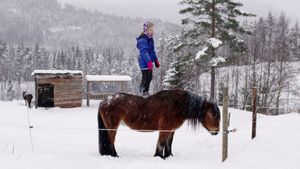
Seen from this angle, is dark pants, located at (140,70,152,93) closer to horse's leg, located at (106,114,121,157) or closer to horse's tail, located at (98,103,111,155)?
horse's leg, located at (106,114,121,157)

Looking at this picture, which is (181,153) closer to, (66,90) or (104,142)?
(104,142)

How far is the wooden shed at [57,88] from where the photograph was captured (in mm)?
25719

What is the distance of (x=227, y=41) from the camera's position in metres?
27.1

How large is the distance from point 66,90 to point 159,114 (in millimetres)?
19187

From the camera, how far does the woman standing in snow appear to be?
29.1 feet

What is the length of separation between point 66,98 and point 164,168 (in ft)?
66.8

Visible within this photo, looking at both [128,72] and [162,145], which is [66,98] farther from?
[128,72]

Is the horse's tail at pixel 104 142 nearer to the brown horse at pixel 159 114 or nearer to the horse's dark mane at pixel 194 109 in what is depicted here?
the brown horse at pixel 159 114

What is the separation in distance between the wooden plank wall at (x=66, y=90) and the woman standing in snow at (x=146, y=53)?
1803 centimetres

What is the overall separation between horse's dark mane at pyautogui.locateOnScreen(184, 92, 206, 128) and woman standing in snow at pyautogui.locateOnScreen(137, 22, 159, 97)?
1.02 metres

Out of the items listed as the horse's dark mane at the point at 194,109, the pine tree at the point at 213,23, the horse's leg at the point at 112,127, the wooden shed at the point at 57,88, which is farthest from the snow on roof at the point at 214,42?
the horse's leg at the point at 112,127

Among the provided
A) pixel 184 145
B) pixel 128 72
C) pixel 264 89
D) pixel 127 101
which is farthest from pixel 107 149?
pixel 128 72

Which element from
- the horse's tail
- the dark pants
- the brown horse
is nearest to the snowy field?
the horse's tail

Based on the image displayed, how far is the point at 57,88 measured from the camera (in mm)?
26469
